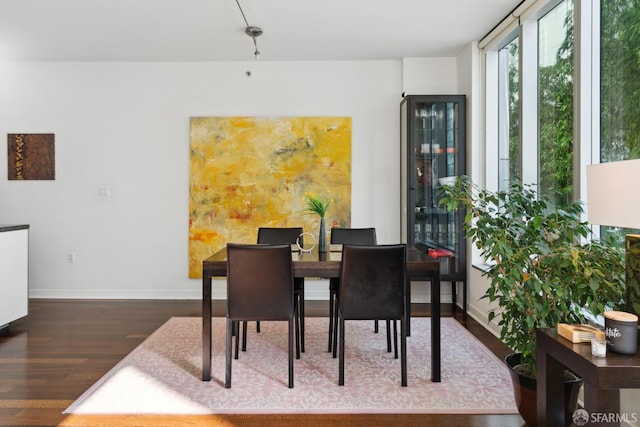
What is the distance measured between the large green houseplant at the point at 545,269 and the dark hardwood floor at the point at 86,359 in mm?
626

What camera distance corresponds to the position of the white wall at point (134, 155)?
15.6 feet

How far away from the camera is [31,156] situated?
15.8 feet

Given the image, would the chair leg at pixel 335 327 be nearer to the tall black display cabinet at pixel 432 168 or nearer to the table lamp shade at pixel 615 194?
the tall black display cabinet at pixel 432 168

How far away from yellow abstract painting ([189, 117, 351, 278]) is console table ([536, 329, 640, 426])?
3.09 meters

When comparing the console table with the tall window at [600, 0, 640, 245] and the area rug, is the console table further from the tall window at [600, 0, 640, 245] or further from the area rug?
the tall window at [600, 0, 640, 245]

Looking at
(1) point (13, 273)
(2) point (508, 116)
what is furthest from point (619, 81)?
(1) point (13, 273)

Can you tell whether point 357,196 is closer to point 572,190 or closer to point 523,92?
point 523,92

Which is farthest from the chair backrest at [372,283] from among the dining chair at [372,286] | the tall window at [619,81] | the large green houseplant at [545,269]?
the tall window at [619,81]

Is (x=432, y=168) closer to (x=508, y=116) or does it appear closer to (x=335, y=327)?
(x=508, y=116)

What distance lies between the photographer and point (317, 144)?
475cm

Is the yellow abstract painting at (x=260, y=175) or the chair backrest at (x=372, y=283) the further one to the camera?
the yellow abstract painting at (x=260, y=175)

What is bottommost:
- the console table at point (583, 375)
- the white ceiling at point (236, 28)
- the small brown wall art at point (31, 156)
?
the console table at point (583, 375)

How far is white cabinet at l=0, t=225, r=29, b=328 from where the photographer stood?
11.8 ft

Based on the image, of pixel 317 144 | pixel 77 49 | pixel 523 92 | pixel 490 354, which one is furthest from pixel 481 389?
pixel 77 49
